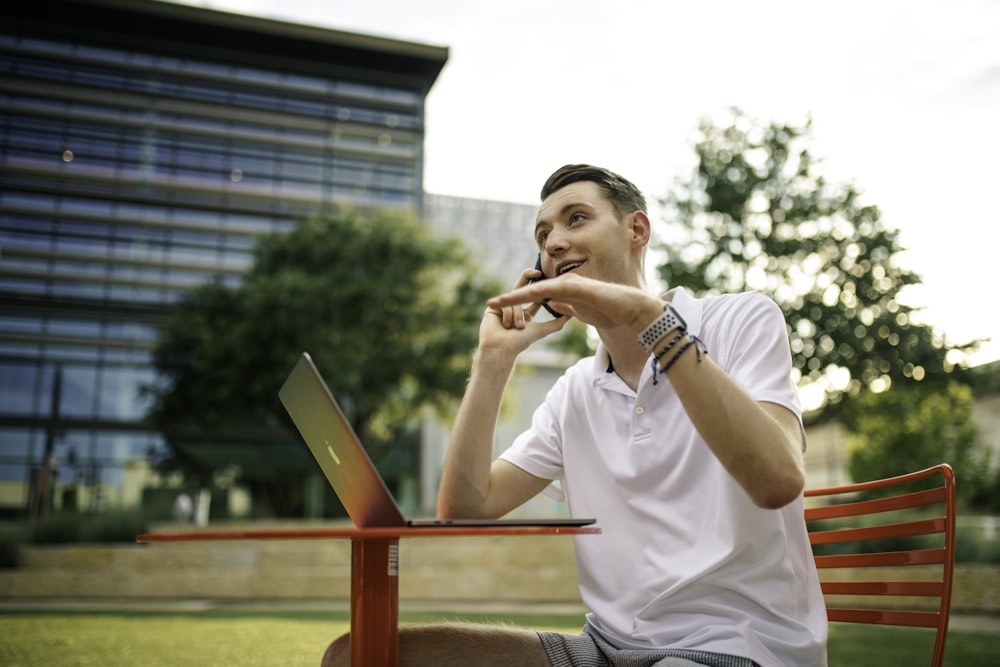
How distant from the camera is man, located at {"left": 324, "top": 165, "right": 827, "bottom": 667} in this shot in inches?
57.9

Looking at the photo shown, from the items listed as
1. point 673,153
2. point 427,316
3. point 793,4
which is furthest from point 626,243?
point 427,316

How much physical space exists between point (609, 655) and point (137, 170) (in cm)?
2605

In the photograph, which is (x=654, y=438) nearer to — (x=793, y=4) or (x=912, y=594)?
(x=912, y=594)

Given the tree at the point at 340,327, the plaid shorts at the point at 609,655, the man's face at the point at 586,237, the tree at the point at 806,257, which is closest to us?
the plaid shorts at the point at 609,655

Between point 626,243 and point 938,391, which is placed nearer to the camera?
point 626,243

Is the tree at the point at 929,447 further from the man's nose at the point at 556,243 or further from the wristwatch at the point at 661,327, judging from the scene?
the wristwatch at the point at 661,327

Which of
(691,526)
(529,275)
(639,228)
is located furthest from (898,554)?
(529,275)

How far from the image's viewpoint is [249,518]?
2014cm

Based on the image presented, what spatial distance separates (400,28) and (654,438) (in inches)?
1001

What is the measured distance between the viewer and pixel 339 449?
141cm

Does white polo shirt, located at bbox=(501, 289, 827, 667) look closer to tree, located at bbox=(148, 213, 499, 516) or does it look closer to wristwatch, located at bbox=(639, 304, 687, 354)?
wristwatch, located at bbox=(639, 304, 687, 354)

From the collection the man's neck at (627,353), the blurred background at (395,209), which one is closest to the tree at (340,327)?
the blurred background at (395,209)

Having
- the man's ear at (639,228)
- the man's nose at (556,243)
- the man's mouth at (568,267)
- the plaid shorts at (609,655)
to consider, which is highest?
the man's ear at (639,228)

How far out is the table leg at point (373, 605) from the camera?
4.84 feet
